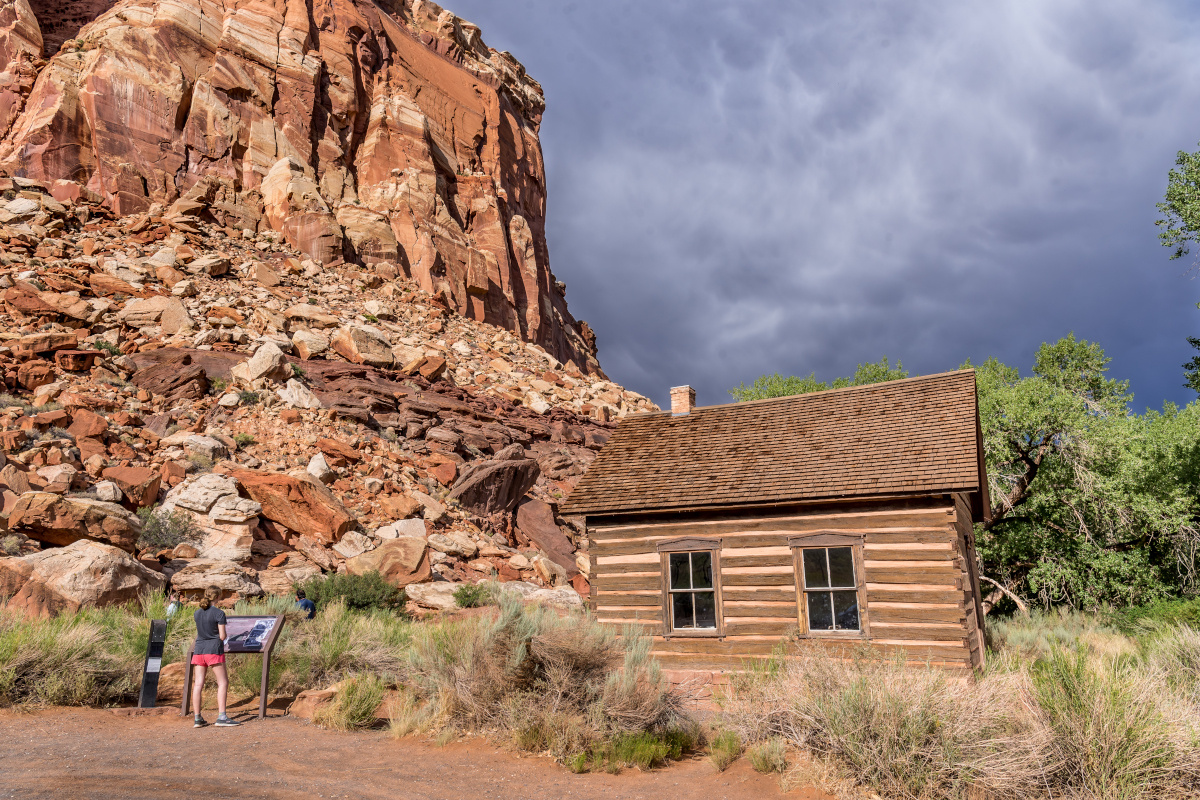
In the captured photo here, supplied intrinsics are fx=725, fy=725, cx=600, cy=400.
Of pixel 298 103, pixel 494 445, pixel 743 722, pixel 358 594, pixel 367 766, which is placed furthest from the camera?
pixel 298 103

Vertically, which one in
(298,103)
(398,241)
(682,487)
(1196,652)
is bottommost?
(1196,652)

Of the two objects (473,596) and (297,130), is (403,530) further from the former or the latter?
(297,130)

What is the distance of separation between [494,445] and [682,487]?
1577cm

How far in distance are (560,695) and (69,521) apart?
11.3 metres

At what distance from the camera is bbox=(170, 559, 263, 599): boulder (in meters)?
14.4

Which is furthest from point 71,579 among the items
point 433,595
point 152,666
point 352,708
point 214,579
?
point 433,595

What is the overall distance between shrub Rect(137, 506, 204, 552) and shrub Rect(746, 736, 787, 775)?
13721 millimetres

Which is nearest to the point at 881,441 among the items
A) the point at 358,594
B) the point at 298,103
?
the point at 358,594

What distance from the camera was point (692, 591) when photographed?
1216cm

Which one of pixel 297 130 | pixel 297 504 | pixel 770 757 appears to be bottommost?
pixel 770 757

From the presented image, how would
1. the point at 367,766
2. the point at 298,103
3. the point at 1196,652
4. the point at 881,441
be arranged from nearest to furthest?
the point at 367,766 → the point at 1196,652 → the point at 881,441 → the point at 298,103

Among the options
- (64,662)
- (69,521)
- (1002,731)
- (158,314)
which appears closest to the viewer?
(1002,731)

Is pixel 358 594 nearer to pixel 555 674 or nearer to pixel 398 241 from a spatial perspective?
pixel 555 674

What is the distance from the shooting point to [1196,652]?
376 inches
